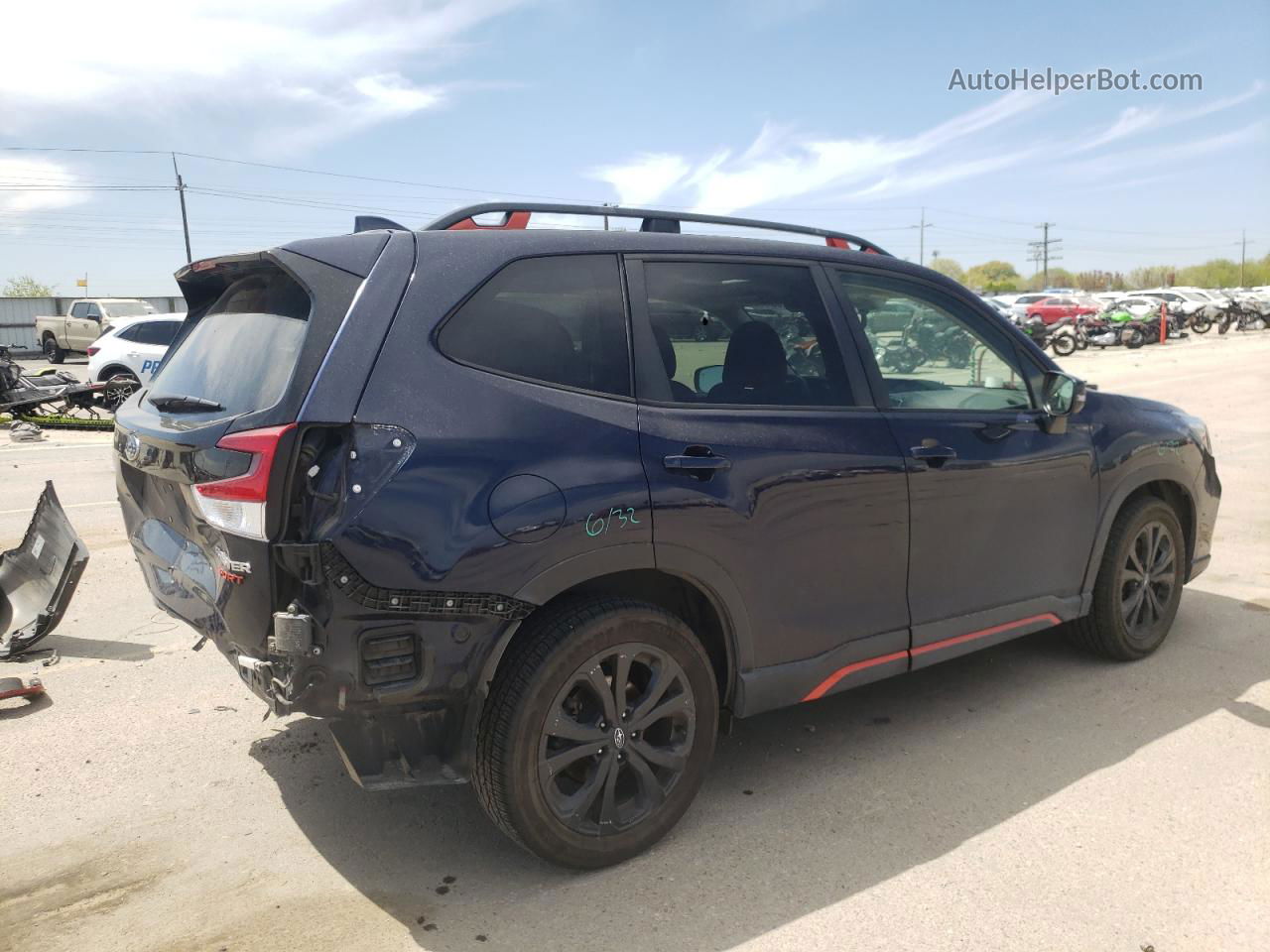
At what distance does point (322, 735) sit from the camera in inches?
158

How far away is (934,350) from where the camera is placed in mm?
4172

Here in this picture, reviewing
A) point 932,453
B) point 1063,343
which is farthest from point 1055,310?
point 932,453

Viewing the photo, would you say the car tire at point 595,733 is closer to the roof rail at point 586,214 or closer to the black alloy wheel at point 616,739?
the black alloy wheel at point 616,739

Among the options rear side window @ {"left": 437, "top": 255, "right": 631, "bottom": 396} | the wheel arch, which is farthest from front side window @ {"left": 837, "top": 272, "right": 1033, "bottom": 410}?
the wheel arch

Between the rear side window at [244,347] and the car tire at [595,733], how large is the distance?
1.04 m

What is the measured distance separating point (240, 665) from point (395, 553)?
696 millimetres

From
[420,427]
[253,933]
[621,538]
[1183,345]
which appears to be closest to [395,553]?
[420,427]

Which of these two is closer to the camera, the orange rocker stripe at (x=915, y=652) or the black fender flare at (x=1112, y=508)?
the orange rocker stripe at (x=915, y=652)

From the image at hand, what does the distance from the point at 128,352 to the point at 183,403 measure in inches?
656

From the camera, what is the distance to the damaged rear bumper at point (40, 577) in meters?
4.62

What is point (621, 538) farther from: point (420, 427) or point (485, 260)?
point (485, 260)

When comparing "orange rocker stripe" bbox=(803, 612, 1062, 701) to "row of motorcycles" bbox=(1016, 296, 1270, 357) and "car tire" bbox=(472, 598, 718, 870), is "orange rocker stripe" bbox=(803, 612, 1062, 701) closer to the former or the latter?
"car tire" bbox=(472, 598, 718, 870)

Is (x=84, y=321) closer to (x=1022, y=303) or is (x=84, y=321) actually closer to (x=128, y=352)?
(x=128, y=352)

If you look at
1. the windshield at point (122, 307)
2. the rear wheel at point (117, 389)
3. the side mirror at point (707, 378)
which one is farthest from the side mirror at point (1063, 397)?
the windshield at point (122, 307)
